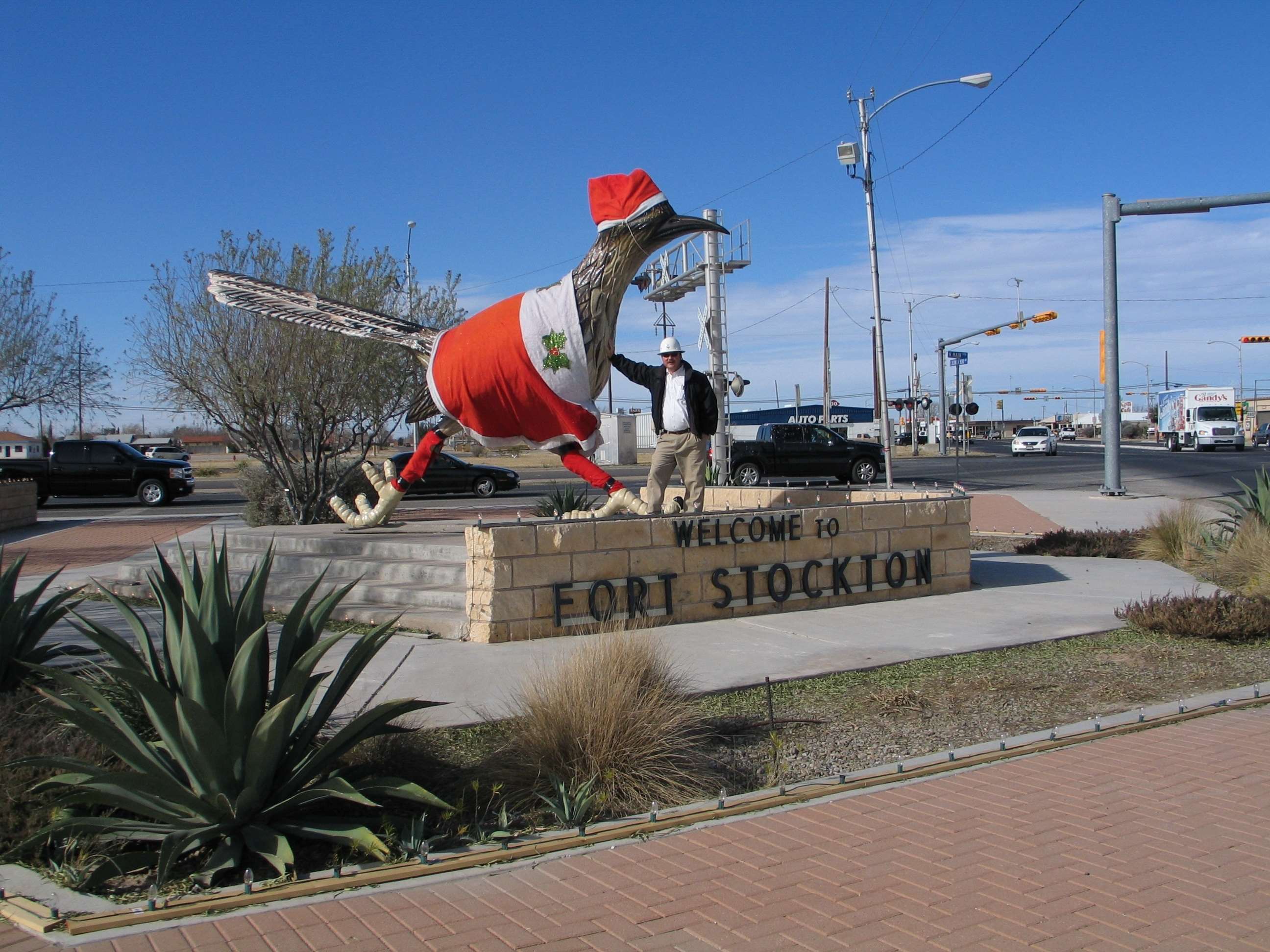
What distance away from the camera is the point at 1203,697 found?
22.4 feet

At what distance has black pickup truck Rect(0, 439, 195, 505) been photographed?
27.6 m

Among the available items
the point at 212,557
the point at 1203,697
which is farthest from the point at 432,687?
the point at 1203,697

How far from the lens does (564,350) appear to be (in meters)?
10.1

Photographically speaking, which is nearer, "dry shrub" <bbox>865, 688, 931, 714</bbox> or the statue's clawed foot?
"dry shrub" <bbox>865, 688, 931, 714</bbox>

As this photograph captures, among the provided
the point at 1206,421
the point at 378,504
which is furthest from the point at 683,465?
the point at 1206,421

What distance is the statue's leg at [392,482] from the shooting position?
11.4 metres

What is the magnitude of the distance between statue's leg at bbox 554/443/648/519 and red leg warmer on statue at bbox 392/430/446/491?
1.35 meters

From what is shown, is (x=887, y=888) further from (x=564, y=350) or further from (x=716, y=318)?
(x=716, y=318)

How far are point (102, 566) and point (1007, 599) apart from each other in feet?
35.4

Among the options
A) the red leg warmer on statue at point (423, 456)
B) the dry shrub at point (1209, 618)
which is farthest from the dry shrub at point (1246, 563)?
the red leg warmer on statue at point (423, 456)

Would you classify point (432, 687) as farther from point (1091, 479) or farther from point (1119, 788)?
point (1091, 479)

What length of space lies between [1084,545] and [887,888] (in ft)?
37.2

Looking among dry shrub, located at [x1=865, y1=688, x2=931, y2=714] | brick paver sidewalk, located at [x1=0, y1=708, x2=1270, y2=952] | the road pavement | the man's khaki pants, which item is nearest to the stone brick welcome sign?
the man's khaki pants

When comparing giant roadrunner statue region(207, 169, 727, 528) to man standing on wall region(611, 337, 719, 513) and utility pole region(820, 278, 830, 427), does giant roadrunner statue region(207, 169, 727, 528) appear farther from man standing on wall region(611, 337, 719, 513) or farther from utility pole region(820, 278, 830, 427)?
utility pole region(820, 278, 830, 427)
